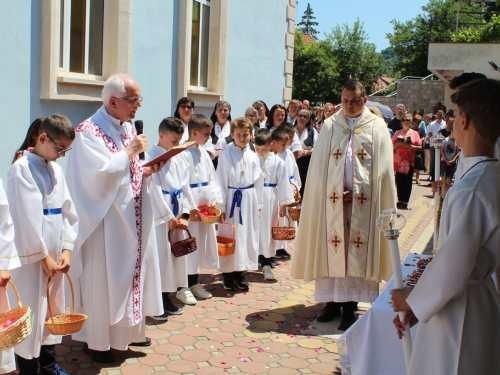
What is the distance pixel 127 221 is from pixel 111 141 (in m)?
0.65

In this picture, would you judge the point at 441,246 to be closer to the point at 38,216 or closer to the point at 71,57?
the point at 38,216

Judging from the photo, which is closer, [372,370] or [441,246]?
[441,246]

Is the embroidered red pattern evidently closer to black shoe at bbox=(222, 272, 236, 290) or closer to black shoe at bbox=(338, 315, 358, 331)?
black shoe at bbox=(338, 315, 358, 331)

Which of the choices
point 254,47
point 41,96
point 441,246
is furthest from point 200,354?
point 254,47

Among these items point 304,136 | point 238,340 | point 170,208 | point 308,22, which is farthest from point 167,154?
point 308,22

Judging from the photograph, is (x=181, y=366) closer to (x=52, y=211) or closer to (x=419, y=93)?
(x=52, y=211)

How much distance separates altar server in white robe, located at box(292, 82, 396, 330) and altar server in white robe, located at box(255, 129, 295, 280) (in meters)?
1.69

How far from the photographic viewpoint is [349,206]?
598cm

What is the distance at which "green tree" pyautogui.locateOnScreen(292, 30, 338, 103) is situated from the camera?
5619 cm

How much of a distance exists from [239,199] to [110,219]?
2.46m

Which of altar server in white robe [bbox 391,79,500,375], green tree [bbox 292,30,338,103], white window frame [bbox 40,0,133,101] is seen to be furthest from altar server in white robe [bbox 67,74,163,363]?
green tree [bbox 292,30,338,103]

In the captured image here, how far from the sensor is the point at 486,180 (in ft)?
8.80

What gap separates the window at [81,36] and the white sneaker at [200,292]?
11.5 feet

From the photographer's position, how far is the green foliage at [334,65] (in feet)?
185
